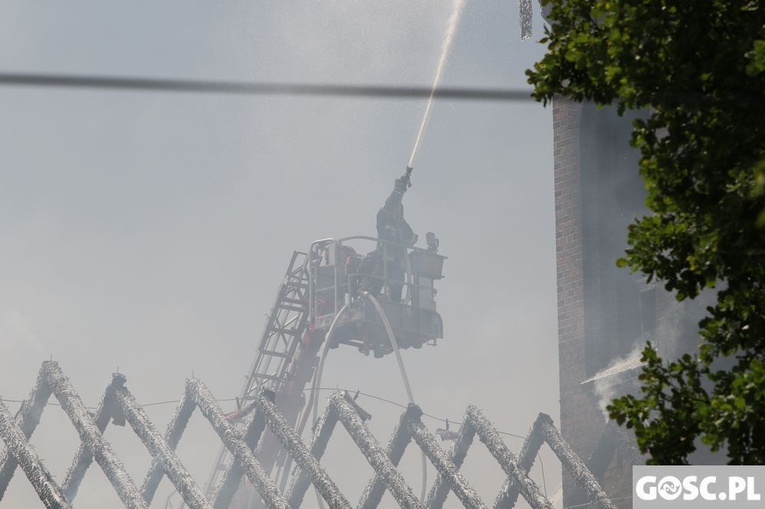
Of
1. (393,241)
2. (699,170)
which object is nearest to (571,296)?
(393,241)

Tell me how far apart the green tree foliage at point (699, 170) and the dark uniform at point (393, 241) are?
21.0 m

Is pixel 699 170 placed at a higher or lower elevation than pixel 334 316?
lower

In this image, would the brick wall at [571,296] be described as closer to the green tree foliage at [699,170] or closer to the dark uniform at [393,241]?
the dark uniform at [393,241]

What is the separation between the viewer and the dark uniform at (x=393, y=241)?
2781 centimetres

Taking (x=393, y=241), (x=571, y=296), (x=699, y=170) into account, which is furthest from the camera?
(x=393, y=241)

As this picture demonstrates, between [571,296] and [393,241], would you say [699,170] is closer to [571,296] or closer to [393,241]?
[571,296]

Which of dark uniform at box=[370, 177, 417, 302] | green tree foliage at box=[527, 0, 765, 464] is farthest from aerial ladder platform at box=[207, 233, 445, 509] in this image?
green tree foliage at box=[527, 0, 765, 464]

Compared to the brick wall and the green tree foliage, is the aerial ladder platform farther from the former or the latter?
the green tree foliage

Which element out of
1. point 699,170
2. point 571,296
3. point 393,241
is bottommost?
point 699,170

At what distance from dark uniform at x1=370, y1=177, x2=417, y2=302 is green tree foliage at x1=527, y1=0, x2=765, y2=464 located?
68.9 feet

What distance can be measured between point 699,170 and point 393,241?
21.6 metres

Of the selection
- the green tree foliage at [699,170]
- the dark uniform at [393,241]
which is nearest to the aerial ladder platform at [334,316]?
the dark uniform at [393,241]

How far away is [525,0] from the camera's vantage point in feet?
64.5

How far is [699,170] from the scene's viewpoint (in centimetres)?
639
